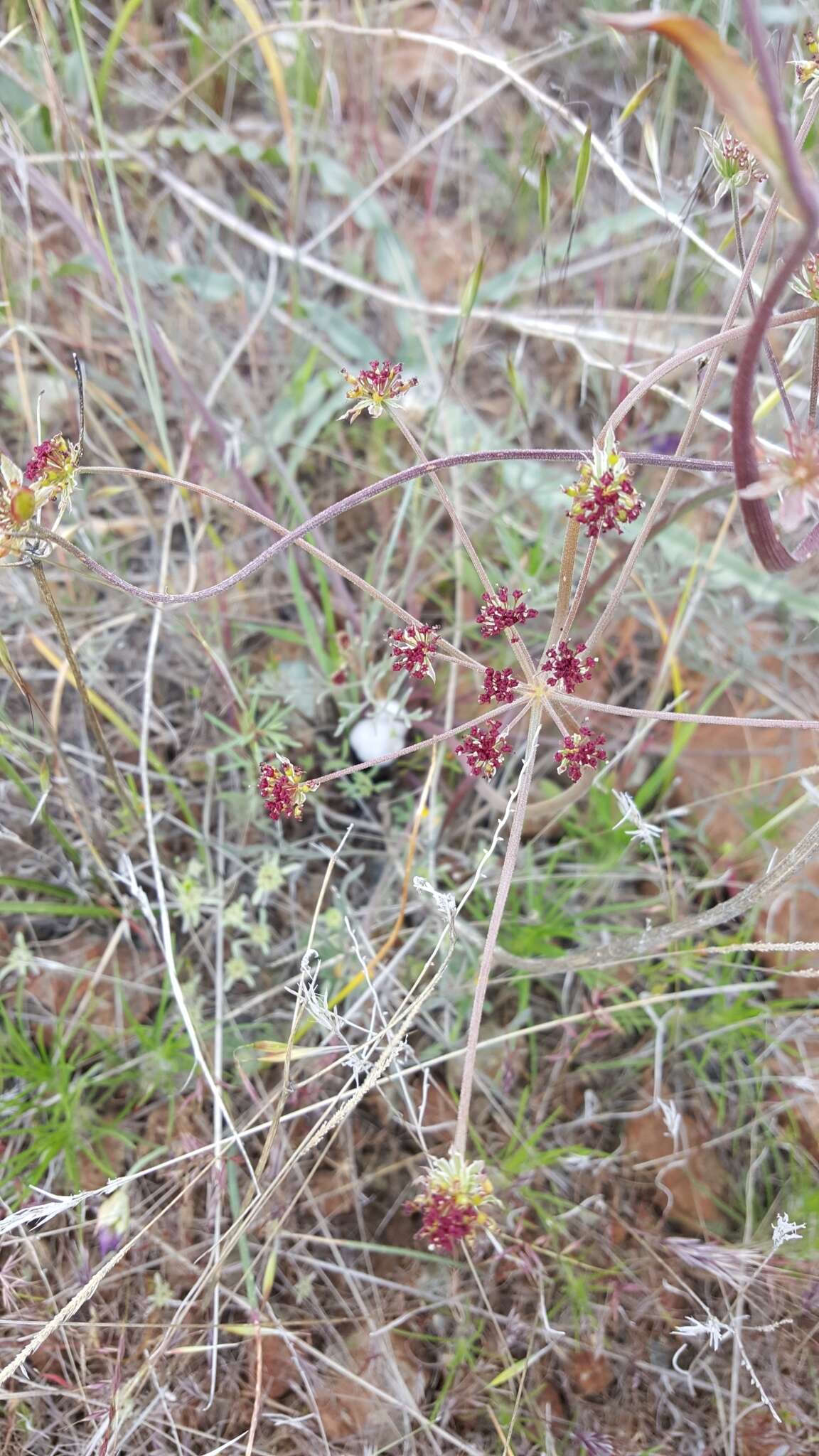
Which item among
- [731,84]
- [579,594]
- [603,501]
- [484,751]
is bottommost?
[484,751]

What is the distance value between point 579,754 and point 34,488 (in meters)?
0.76

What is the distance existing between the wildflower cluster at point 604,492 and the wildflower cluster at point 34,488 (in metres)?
0.60

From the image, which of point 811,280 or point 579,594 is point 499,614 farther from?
point 811,280

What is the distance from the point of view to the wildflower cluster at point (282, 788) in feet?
3.97

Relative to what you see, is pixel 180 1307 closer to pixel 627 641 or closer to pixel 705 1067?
pixel 705 1067

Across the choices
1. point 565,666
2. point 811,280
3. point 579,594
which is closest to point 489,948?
point 565,666

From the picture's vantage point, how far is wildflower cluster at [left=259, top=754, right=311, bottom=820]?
1209mm

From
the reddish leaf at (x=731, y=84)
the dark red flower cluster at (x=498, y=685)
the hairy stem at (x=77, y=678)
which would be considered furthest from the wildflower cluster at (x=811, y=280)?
the hairy stem at (x=77, y=678)

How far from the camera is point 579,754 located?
48.0 inches

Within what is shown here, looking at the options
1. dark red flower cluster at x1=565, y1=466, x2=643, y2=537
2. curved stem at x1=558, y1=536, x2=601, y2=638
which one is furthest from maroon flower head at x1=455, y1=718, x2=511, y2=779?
dark red flower cluster at x1=565, y1=466, x2=643, y2=537

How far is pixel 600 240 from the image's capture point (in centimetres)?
230

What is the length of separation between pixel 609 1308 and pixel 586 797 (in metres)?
0.93

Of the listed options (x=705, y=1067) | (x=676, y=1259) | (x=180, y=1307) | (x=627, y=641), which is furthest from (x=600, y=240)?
(x=180, y=1307)

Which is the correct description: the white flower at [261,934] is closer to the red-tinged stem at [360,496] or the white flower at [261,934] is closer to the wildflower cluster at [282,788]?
the wildflower cluster at [282,788]
